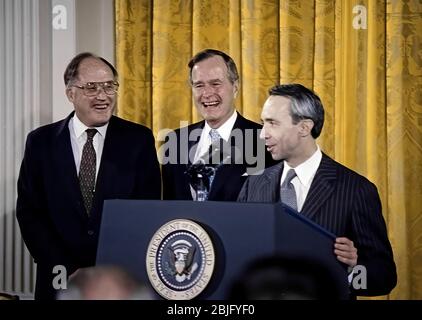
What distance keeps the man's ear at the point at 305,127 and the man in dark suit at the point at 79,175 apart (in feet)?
1.46

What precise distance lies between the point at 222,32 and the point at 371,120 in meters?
0.54

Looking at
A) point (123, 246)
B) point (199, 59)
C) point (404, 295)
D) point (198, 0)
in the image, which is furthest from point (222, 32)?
point (123, 246)

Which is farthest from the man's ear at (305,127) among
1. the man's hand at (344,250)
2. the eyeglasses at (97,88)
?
the eyeglasses at (97,88)

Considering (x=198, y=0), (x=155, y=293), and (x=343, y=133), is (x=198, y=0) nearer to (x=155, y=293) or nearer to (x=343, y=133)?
(x=343, y=133)

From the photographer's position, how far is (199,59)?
180 cm

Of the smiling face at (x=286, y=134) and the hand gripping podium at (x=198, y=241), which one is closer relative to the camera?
the hand gripping podium at (x=198, y=241)

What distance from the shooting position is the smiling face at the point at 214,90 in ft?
5.80

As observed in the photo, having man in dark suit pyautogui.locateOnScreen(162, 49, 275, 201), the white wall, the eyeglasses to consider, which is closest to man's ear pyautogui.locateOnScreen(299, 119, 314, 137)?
man in dark suit pyautogui.locateOnScreen(162, 49, 275, 201)

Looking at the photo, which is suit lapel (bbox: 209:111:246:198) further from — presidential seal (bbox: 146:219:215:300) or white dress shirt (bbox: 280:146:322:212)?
presidential seal (bbox: 146:219:215:300)

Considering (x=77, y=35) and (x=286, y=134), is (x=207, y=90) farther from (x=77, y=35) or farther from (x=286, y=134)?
(x=77, y=35)

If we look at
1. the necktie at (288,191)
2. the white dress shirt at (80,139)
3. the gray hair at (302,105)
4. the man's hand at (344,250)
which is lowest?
the man's hand at (344,250)

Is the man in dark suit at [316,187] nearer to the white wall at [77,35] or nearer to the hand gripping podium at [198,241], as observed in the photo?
the hand gripping podium at [198,241]

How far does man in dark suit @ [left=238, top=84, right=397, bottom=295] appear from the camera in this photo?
151cm

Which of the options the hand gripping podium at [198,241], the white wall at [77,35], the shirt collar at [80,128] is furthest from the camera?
the white wall at [77,35]
